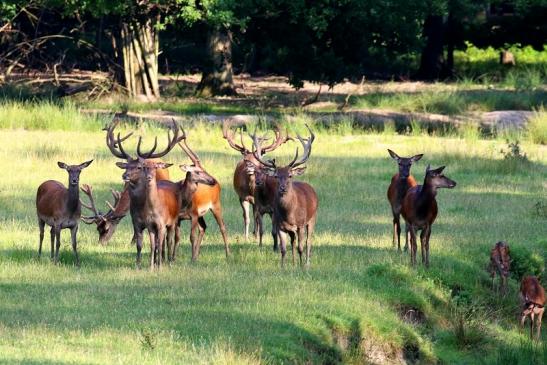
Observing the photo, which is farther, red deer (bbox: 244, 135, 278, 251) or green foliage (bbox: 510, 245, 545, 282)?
red deer (bbox: 244, 135, 278, 251)

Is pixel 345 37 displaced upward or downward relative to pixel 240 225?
upward

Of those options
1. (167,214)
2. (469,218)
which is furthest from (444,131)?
(167,214)

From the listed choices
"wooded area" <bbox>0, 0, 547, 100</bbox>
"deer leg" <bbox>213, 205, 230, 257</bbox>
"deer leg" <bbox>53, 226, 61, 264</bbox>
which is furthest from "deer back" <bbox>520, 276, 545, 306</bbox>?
"wooded area" <bbox>0, 0, 547, 100</bbox>

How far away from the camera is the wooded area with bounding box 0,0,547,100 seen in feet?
114

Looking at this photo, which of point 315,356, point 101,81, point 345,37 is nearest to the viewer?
point 315,356

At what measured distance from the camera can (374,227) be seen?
744 inches

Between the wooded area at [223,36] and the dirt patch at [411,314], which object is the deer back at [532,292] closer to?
the dirt patch at [411,314]

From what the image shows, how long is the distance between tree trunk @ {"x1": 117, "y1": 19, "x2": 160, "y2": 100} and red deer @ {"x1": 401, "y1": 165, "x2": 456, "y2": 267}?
74.2 ft

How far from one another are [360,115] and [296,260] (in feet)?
59.5

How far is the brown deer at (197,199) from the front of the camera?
15625 millimetres

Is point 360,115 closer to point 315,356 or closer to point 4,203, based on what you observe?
point 4,203

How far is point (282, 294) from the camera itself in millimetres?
13555

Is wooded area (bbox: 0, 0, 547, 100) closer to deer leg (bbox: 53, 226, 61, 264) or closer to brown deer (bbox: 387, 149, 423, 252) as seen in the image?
brown deer (bbox: 387, 149, 423, 252)

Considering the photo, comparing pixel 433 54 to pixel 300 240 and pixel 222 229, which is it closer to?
pixel 222 229
